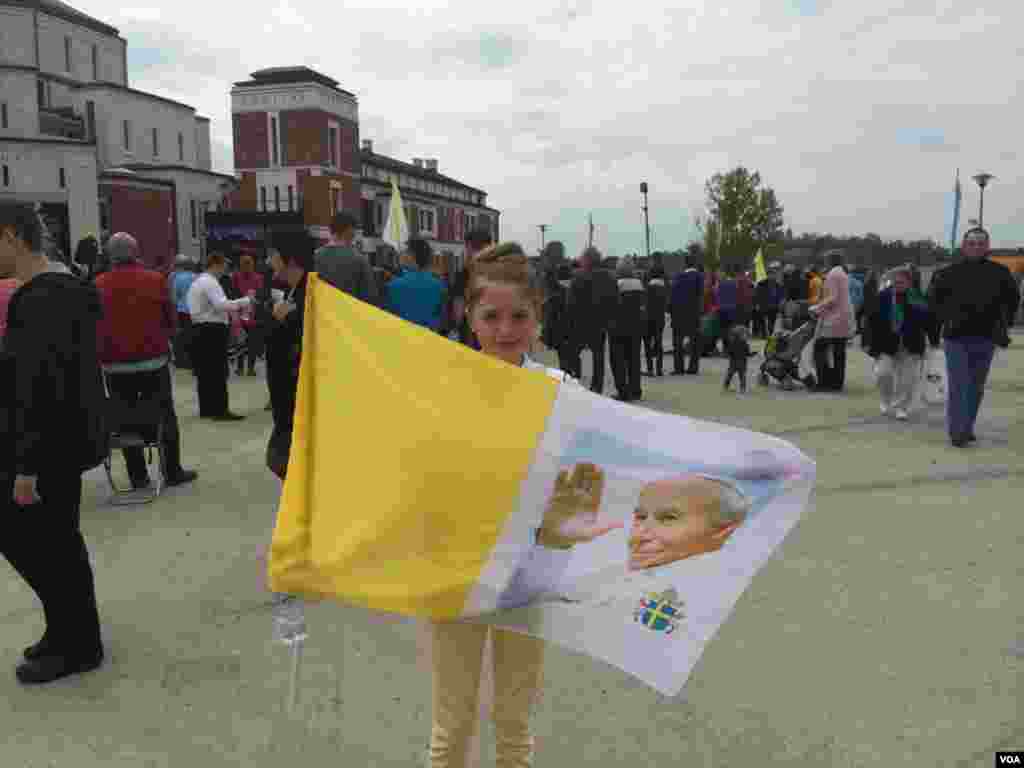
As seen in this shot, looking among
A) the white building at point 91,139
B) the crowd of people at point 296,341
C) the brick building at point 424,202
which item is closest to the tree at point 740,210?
the brick building at point 424,202

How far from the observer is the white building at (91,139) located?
137 ft

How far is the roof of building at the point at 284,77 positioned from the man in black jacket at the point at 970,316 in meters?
52.9

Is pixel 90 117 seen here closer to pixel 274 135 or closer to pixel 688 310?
pixel 274 135

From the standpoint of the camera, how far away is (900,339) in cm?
982

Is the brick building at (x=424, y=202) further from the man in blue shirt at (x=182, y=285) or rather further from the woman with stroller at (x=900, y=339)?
the woman with stroller at (x=900, y=339)

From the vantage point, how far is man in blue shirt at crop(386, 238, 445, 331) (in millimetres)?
7686

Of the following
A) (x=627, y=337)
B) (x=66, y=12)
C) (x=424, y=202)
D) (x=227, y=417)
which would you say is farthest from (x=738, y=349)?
(x=424, y=202)

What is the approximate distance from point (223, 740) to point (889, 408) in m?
8.78

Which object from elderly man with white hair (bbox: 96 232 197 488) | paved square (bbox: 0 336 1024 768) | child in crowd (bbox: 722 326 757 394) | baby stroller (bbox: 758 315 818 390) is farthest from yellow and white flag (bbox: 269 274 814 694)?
baby stroller (bbox: 758 315 818 390)

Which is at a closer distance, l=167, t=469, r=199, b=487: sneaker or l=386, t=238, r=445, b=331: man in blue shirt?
l=167, t=469, r=199, b=487: sneaker

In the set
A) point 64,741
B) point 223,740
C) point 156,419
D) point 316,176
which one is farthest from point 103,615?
point 316,176

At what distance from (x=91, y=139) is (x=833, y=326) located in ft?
158

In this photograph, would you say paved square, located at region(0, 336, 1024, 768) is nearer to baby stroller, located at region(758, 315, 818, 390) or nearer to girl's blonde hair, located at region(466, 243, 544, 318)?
girl's blonde hair, located at region(466, 243, 544, 318)

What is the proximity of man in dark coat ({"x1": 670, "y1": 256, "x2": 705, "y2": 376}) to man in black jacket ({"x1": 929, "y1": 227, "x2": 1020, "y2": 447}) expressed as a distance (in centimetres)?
573
